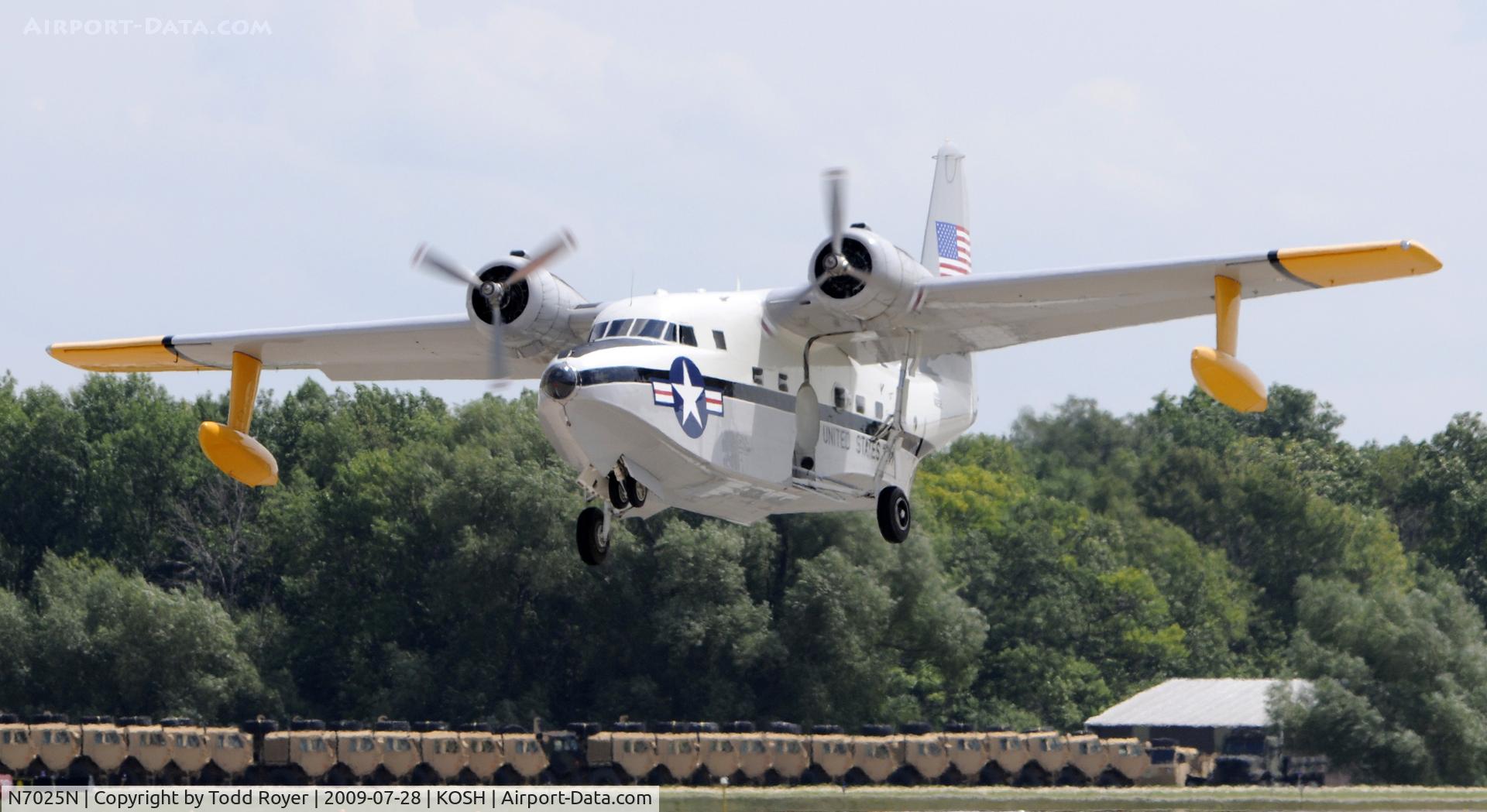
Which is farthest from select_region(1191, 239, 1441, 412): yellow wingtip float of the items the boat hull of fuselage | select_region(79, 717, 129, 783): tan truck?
select_region(79, 717, 129, 783): tan truck

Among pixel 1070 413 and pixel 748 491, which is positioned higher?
pixel 1070 413

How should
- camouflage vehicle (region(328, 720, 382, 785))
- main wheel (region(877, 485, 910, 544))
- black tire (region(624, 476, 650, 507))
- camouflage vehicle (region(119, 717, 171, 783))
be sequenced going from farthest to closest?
1. camouflage vehicle (region(119, 717, 171, 783))
2. camouflage vehicle (region(328, 720, 382, 785))
3. main wheel (region(877, 485, 910, 544))
4. black tire (region(624, 476, 650, 507))

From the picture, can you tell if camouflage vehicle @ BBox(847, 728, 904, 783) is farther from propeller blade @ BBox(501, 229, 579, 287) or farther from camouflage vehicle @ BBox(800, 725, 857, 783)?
propeller blade @ BBox(501, 229, 579, 287)

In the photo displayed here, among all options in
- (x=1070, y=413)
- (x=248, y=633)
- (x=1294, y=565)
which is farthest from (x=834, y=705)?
(x=1070, y=413)

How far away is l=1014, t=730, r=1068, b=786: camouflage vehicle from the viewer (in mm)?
41000

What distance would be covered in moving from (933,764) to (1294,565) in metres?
30.0

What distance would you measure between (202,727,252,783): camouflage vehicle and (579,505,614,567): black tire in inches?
591

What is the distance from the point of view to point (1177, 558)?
218 feet

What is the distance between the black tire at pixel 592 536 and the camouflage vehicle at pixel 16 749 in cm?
1685

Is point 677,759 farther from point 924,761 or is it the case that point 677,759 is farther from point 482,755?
point 924,761

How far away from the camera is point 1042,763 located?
4119 centimetres

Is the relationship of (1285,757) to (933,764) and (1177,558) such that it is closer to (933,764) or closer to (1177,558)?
(933,764)

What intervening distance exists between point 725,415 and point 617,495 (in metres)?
1.75

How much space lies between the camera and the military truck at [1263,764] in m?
42.2
